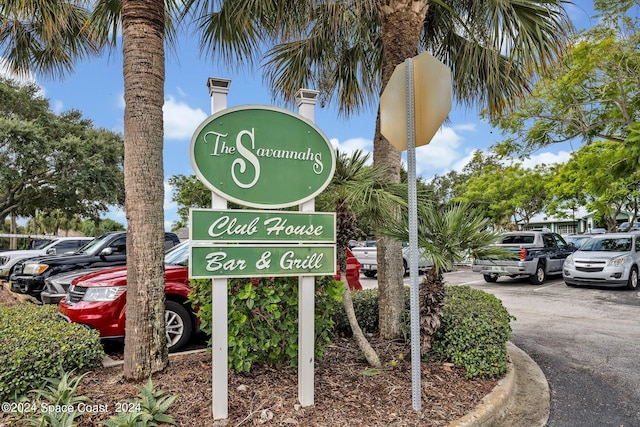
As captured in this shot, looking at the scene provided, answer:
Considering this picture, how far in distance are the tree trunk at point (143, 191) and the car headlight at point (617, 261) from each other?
11789 mm

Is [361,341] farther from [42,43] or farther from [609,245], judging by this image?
[609,245]

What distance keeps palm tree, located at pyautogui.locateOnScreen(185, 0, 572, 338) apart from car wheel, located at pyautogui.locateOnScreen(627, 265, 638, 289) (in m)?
7.50

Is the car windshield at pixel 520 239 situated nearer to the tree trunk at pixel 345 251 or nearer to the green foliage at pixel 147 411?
the tree trunk at pixel 345 251

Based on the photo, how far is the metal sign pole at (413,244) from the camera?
3.15 meters

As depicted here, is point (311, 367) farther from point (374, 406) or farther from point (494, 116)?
point (494, 116)

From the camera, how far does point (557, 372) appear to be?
15.3 ft

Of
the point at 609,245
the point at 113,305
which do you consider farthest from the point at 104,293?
the point at 609,245

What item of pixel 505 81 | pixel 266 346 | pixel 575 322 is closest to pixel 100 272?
pixel 266 346

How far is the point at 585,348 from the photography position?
557 cm

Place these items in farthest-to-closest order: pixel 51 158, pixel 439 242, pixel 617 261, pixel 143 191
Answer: pixel 51 158 → pixel 617 261 → pixel 439 242 → pixel 143 191

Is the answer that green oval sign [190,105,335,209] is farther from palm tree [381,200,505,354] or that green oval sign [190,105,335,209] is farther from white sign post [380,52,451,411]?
palm tree [381,200,505,354]

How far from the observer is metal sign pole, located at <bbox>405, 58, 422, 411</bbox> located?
10.3ft

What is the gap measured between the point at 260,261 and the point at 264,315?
63 centimetres

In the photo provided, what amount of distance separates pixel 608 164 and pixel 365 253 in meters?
7.94
